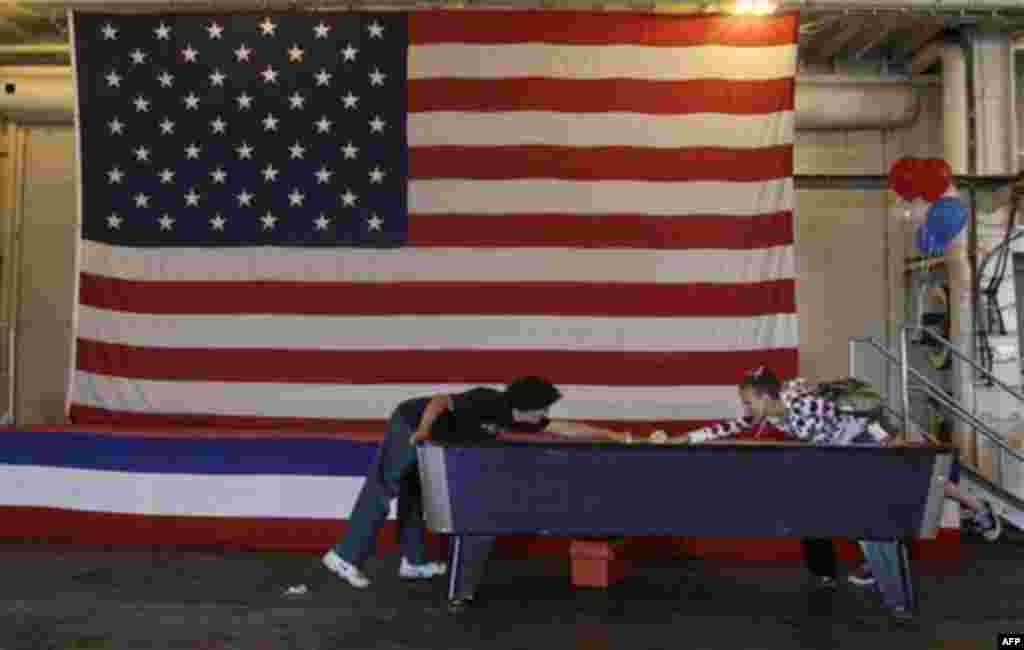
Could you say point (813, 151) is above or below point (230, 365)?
above

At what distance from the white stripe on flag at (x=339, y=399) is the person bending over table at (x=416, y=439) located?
114 centimetres

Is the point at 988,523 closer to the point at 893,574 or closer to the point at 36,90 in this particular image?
the point at 893,574

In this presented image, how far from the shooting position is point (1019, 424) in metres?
8.66

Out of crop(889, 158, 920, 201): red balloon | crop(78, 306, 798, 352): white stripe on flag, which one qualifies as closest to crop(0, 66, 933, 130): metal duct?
crop(889, 158, 920, 201): red balloon

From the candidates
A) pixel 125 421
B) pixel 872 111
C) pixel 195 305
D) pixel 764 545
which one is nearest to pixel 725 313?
pixel 764 545

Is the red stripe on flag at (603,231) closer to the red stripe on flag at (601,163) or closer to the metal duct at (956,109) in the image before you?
the red stripe on flag at (601,163)

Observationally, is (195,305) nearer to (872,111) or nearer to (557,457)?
(557,457)

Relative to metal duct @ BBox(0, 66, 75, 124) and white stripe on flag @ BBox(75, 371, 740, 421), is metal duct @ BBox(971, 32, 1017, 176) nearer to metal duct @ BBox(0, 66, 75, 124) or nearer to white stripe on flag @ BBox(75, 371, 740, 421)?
white stripe on flag @ BBox(75, 371, 740, 421)

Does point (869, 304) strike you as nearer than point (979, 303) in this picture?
No

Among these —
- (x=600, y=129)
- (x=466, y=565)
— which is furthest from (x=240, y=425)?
(x=600, y=129)

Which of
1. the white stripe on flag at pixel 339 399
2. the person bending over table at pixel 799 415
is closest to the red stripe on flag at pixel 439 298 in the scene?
the white stripe on flag at pixel 339 399

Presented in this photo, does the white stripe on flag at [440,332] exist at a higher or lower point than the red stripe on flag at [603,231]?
lower

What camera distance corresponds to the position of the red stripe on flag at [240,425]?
748 centimetres

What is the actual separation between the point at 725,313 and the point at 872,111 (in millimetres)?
3268
